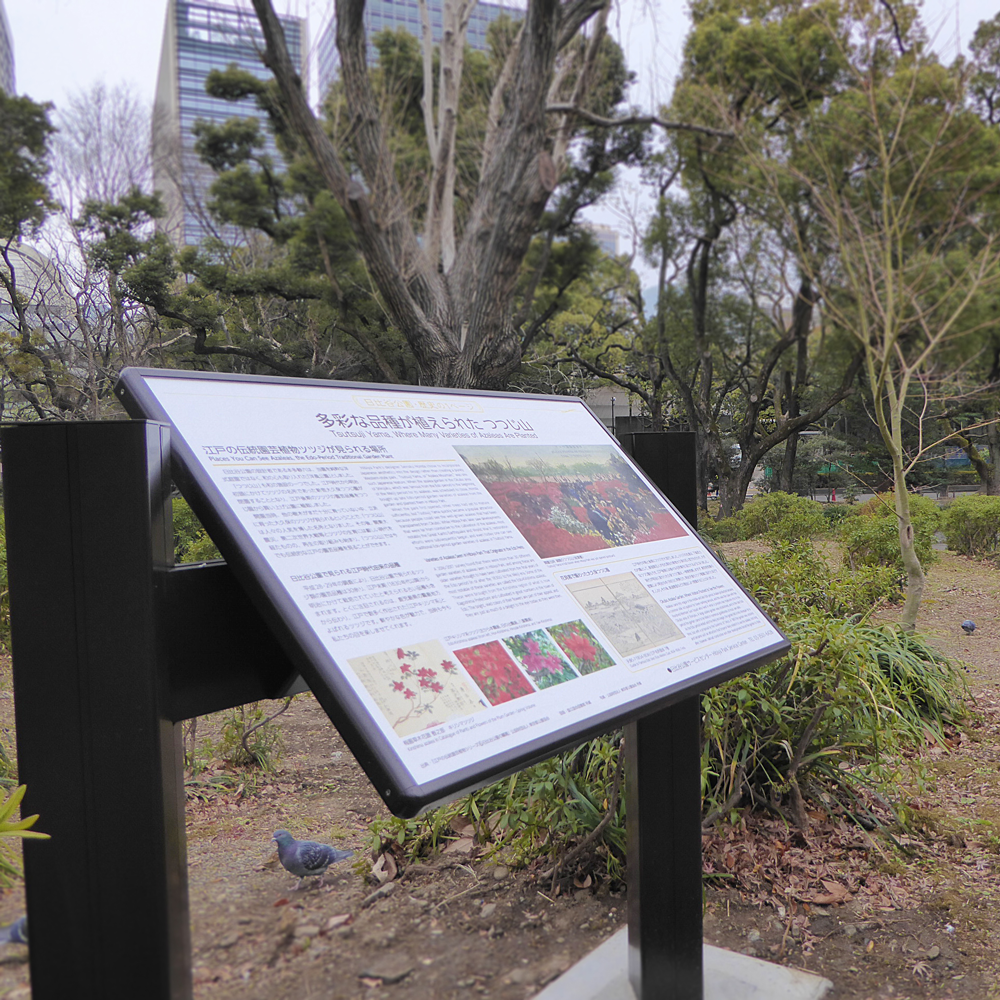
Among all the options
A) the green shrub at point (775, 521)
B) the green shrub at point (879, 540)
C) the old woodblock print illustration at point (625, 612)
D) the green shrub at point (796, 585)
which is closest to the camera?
the old woodblock print illustration at point (625, 612)

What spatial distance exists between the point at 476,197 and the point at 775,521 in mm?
4192

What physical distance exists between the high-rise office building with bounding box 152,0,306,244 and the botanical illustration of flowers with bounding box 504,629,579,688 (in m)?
6.43

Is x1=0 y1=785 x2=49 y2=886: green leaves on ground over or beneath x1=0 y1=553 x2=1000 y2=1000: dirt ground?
over

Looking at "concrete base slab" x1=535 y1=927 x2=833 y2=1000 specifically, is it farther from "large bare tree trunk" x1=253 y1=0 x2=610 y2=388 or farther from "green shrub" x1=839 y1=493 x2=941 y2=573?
"large bare tree trunk" x1=253 y1=0 x2=610 y2=388

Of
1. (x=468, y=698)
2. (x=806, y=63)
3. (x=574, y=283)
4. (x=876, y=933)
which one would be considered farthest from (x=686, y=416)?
(x=468, y=698)

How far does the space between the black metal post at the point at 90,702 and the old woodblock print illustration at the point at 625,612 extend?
2.00ft

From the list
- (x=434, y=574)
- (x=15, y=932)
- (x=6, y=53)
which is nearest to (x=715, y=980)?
(x=434, y=574)

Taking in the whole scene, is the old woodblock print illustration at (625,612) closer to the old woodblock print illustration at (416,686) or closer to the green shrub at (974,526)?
the old woodblock print illustration at (416,686)

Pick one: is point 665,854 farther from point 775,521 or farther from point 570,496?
point 775,521

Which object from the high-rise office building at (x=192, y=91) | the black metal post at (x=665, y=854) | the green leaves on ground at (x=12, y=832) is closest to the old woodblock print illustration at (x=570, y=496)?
the black metal post at (x=665, y=854)

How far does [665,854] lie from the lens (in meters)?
1.62

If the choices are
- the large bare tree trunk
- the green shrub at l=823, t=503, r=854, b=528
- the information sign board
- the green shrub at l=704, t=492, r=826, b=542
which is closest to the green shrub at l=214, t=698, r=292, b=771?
the information sign board

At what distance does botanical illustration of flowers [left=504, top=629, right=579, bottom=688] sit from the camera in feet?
3.40

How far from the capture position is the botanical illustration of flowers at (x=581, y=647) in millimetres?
1110
